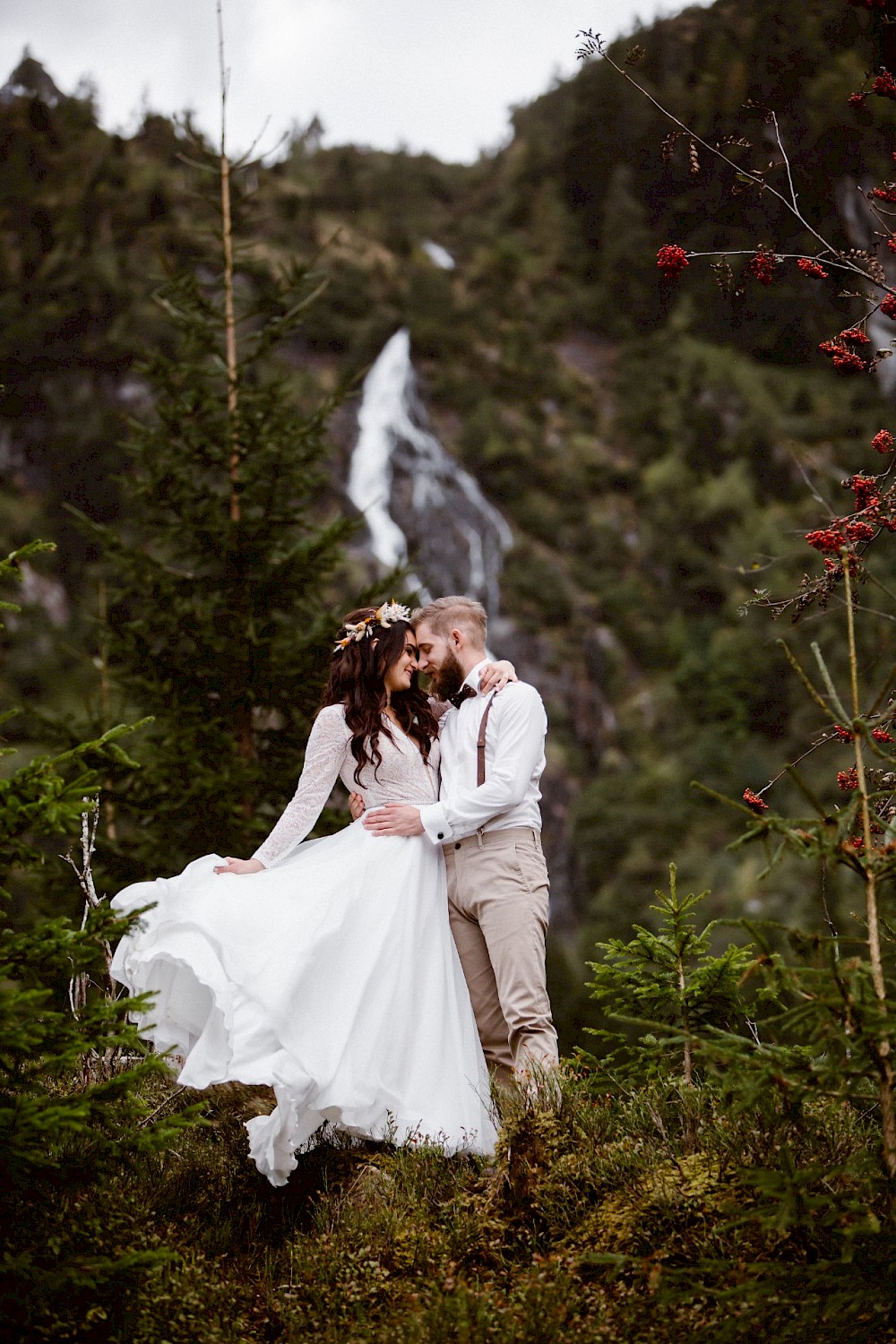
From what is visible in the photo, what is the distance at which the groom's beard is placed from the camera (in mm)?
4992

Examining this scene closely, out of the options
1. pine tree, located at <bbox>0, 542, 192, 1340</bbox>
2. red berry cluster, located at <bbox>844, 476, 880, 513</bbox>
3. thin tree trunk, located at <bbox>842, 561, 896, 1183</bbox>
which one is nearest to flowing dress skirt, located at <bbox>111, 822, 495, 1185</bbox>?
pine tree, located at <bbox>0, 542, 192, 1340</bbox>

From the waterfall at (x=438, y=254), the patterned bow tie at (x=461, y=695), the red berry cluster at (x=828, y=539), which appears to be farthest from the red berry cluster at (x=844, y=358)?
the waterfall at (x=438, y=254)

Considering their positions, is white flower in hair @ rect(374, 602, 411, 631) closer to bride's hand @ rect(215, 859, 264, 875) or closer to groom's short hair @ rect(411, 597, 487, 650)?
groom's short hair @ rect(411, 597, 487, 650)

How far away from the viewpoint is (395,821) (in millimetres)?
4488

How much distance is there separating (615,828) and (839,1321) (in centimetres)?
3034

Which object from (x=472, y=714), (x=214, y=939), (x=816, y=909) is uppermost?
(x=472, y=714)

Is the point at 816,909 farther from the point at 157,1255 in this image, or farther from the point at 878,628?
the point at 157,1255

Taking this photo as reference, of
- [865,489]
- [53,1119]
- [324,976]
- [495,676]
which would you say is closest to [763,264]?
[865,489]

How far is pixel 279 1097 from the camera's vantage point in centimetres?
367

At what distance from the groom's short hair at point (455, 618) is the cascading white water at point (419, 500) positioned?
80.7 ft

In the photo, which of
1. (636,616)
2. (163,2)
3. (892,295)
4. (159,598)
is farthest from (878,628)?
(163,2)

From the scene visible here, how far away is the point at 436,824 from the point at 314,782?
23.9 inches

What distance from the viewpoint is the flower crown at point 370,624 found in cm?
490

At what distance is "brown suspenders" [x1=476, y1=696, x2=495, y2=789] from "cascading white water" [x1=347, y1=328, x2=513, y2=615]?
25034 mm
